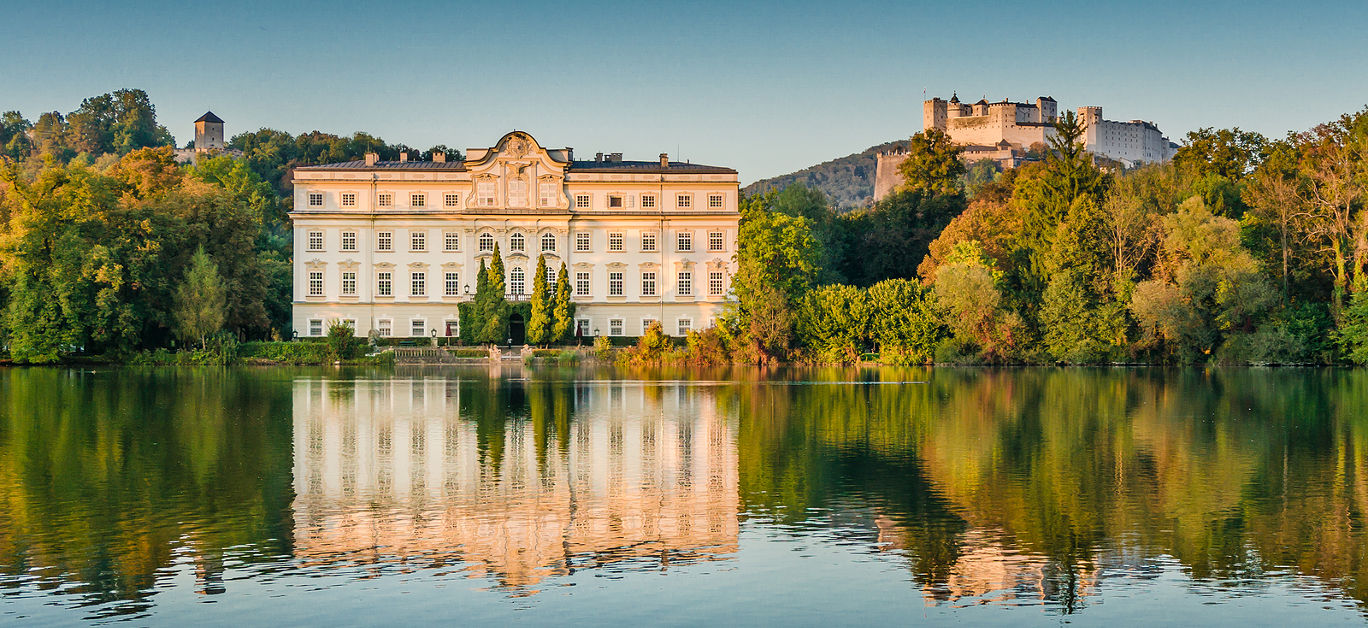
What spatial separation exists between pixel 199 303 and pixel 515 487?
128 ft

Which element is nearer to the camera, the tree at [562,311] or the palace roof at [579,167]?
the tree at [562,311]

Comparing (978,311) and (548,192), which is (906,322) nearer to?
(978,311)

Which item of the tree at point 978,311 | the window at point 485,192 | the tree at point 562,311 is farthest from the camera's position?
the window at point 485,192

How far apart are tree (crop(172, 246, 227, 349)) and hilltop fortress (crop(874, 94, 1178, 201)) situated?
336ft

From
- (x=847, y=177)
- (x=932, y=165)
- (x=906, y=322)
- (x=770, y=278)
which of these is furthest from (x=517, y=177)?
(x=847, y=177)

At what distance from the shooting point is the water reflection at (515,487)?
11.2 meters

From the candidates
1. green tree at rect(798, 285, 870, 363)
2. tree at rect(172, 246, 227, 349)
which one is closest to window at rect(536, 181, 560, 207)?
green tree at rect(798, 285, 870, 363)

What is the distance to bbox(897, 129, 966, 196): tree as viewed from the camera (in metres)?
73.8

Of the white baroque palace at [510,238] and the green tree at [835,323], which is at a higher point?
the white baroque palace at [510,238]

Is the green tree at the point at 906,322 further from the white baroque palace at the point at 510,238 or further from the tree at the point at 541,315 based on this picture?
the tree at the point at 541,315

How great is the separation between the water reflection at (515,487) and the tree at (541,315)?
34448 millimetres

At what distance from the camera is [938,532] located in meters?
12.0

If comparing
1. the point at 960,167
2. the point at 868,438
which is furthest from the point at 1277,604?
the point at 960,167

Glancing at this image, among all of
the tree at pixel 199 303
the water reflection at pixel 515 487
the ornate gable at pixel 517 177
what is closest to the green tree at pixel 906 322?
the ornate gable at pixel 517 177
